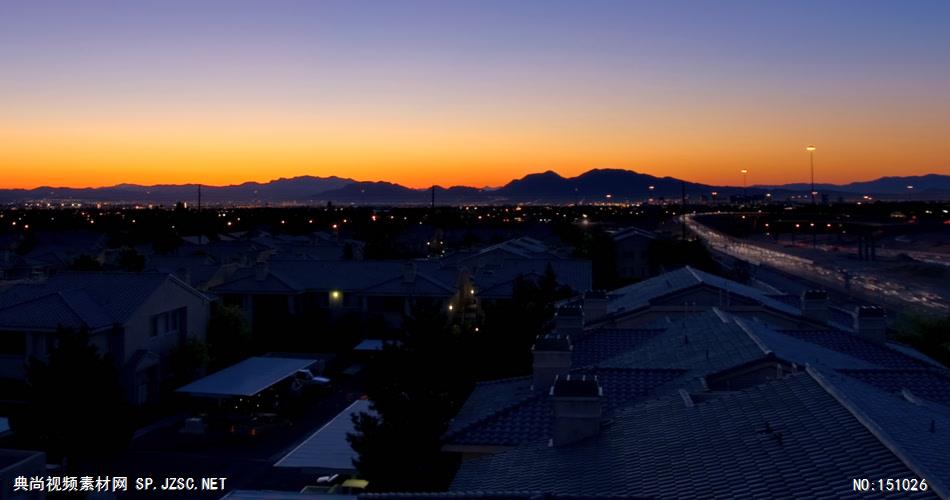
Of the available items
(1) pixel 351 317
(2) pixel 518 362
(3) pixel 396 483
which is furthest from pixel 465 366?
(1) pixel 351 317

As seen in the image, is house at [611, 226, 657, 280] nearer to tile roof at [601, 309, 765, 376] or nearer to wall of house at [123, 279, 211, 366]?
wall of house at [123, 279, 211, 366]

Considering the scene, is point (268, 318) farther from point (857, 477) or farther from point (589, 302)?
point (857, 477)

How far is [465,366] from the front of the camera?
1962 cm

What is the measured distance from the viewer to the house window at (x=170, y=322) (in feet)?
88.3

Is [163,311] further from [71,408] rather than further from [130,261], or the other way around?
[130,261]

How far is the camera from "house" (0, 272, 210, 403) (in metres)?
24.3

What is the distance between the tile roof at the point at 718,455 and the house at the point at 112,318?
17.2 m

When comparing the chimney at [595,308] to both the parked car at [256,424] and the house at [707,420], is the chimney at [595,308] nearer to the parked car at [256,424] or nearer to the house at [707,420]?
the house at [707,420]

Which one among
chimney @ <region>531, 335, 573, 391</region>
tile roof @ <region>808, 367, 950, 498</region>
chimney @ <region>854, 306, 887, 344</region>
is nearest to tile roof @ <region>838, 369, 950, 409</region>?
tile roof @ <region>808, 367, 950, 498</region>

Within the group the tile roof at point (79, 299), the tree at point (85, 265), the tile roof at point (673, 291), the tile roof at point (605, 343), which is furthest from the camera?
the tree at point (85, 265)

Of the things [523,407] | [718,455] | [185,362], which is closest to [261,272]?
[185,362]


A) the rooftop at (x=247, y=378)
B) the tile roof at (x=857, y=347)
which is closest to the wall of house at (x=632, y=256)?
the rooftop at (x=247, y=378)

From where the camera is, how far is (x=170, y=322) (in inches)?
1094

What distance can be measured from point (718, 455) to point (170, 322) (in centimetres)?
2330
